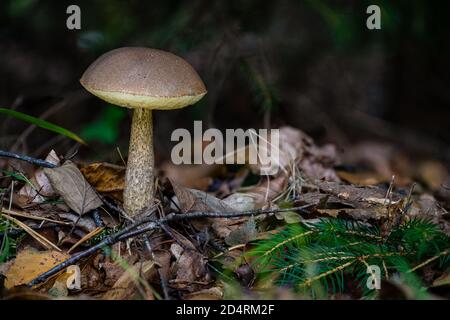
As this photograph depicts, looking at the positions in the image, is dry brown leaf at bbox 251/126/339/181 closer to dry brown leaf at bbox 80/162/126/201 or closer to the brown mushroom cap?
dry brown leaf at bbox 80/162/126/201

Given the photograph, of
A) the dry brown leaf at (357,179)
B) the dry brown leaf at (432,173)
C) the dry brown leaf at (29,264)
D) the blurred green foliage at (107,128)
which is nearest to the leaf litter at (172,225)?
the dry brown leaf at (29,264)

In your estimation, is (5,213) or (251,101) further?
(251,101)

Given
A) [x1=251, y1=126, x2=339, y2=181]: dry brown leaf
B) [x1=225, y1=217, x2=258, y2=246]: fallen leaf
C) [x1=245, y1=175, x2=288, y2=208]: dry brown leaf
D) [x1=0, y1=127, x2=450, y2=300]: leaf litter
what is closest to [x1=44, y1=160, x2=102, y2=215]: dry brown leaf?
[x1=0, y1=127, x2=450, y2=300]: leaf litter

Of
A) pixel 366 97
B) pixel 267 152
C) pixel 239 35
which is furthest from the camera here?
pixel 366 97

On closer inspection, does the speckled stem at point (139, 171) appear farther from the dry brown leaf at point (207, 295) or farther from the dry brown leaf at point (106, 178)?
the dry brown leaf at point (207, 295)
